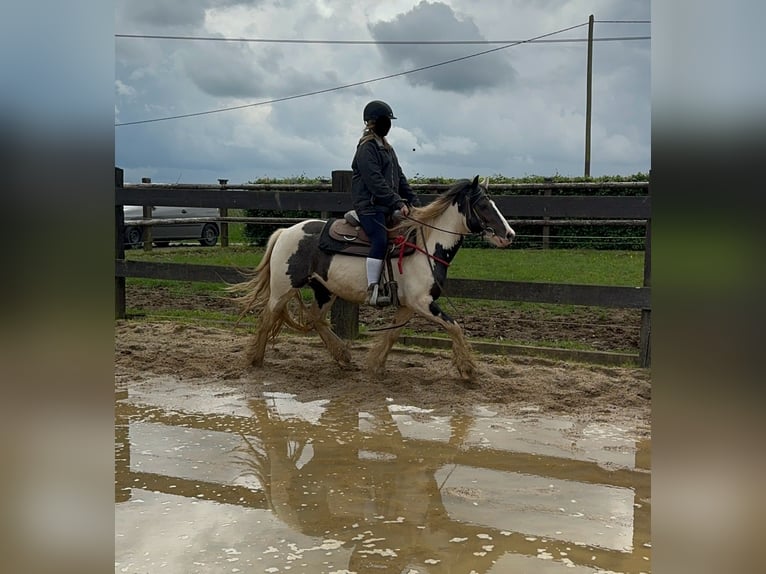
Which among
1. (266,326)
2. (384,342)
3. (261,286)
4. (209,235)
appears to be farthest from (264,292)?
(209,235)

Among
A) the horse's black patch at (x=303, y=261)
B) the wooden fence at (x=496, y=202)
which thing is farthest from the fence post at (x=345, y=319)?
the horse's black patch at (x=303, y=261)

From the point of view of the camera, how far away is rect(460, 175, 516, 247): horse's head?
5684 millimetres

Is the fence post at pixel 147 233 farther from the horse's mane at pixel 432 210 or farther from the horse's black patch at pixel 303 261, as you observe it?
the horse's mane at pixel 432 210

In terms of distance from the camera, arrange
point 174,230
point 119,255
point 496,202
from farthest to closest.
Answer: point 174,230, point 119,255, point 496,202

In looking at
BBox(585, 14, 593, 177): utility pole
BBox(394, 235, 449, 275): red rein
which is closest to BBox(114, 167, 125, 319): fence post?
BBox(394, 235, 449, 275): red rein

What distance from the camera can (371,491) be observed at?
366cm

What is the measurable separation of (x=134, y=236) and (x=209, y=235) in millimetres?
2093

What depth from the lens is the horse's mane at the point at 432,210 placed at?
5.82 m

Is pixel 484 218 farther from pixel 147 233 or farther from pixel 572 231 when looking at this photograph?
pixel 147 233

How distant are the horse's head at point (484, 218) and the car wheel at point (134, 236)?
1224 centimetres

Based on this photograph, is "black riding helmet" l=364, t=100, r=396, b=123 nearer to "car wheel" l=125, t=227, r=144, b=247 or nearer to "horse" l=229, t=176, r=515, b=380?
"horse" l=229, t=176, r=515, b=380
